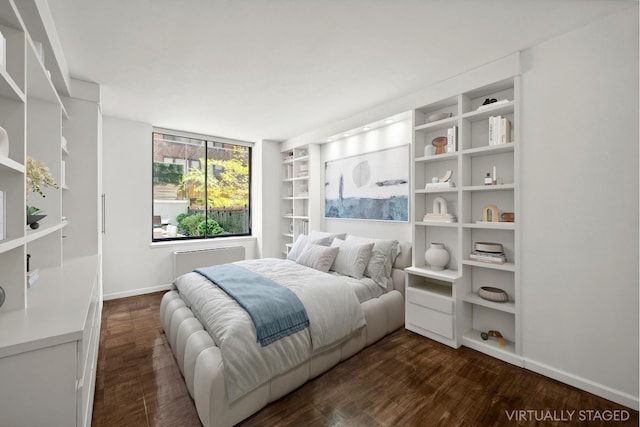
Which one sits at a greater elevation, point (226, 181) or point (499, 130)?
point (499, 130)

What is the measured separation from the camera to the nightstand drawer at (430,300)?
269cm

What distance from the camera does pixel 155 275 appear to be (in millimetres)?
4426

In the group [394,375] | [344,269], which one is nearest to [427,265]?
[344,269]

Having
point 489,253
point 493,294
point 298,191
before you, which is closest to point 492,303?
point 493,294

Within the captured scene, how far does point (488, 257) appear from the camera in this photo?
2.59 m

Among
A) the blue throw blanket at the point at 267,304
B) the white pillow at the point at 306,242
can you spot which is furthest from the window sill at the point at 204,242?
the blue throw blanket at the point at 267,304

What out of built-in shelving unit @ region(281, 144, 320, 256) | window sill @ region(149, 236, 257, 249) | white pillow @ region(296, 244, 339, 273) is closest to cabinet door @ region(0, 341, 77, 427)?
white pillow @ region(296, 244, 339, 273)

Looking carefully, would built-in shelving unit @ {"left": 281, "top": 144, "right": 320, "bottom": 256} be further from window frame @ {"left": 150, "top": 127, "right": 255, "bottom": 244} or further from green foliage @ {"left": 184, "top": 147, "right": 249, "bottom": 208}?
green foliage @ {"left": 184, "top": 147, "right": 249, "bottom": 208}

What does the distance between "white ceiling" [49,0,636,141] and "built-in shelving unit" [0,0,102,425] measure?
0.44 m

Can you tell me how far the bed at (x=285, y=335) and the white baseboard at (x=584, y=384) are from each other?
123cm

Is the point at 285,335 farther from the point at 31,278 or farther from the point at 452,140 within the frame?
the point at 452,140

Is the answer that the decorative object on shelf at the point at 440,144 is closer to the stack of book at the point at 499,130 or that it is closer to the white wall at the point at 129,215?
the stack of book at the point at 499,130

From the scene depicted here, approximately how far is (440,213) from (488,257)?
2.20 feet

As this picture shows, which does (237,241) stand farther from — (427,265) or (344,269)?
(427,265)
